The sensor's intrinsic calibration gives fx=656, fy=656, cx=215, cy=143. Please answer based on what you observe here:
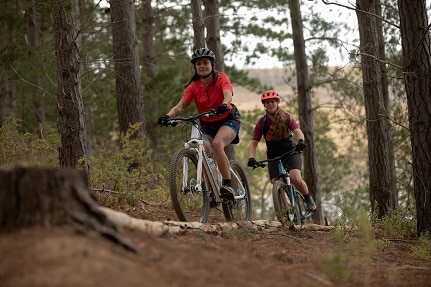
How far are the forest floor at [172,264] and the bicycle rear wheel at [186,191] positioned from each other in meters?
0.87

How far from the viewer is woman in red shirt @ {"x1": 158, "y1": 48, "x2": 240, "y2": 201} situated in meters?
8.54

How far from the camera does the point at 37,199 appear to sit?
4.25 meters

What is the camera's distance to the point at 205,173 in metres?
8.38

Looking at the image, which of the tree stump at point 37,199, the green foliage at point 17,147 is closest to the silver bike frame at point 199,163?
the green foliage at point 17,147

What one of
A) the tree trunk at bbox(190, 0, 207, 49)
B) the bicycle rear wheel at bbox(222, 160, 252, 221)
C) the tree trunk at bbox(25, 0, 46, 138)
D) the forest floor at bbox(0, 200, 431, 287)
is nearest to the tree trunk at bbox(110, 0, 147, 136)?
the tree trunk at bbox(190, 0, 207, 49)

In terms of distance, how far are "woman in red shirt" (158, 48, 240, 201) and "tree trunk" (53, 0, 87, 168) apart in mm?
1528

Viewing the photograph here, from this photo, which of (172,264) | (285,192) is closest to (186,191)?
(285,192)

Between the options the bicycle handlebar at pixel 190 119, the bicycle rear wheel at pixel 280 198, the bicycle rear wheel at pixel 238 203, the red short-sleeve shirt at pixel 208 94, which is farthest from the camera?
the bicycle rear wheel at pixel 280 198

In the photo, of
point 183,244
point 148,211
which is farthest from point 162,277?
point 148,211

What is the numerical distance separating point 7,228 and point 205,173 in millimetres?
4262

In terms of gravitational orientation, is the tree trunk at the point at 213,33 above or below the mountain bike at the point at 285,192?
above

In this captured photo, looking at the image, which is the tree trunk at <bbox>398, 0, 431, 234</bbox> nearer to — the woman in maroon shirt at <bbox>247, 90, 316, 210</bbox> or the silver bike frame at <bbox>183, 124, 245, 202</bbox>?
the woman in maroon shirt at <bbox>247, 90, 316, 210</bbox>

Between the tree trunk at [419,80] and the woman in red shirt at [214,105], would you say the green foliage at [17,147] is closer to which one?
the woman in red shirt at [214,105]

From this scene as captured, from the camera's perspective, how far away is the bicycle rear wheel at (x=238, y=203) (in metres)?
9.09
